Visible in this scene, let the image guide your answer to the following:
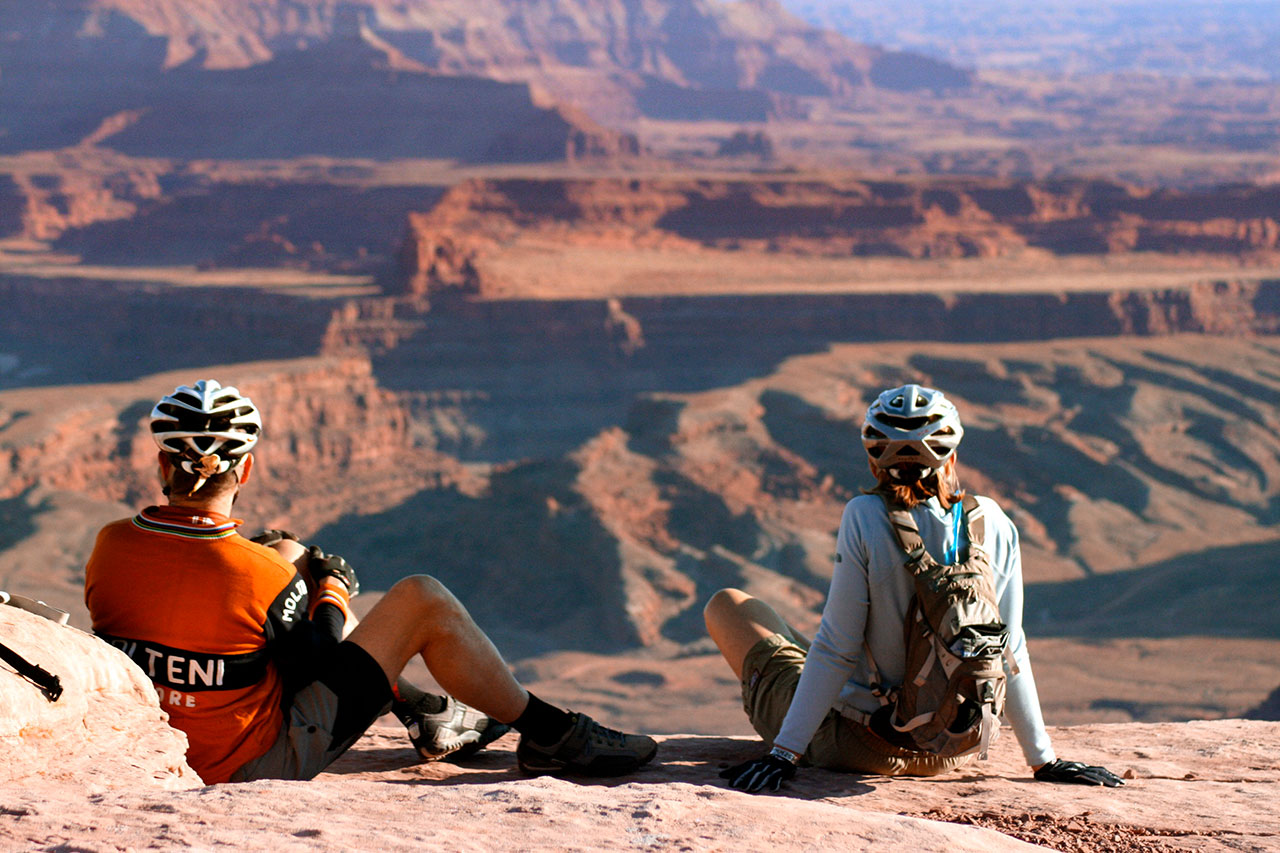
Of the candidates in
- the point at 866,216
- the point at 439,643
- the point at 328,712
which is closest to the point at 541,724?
the point at 439,643

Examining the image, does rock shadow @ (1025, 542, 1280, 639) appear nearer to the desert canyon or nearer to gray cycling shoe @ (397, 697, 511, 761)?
the desert canyon

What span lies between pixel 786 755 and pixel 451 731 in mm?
1648

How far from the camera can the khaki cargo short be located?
596cm

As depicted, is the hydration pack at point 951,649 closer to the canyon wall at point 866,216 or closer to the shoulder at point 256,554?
the shoulder at point 256,554

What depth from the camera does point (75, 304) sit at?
251 ft

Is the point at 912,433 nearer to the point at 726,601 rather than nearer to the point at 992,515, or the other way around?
the point at 992,515

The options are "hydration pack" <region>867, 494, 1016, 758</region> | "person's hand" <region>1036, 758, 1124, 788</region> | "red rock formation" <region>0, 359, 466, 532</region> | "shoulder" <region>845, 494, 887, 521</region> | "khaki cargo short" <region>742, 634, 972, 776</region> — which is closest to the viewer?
"hydration pack" <region>867, 494, 1016, 758</region>

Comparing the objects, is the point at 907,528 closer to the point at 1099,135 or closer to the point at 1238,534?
the point at 1238,534

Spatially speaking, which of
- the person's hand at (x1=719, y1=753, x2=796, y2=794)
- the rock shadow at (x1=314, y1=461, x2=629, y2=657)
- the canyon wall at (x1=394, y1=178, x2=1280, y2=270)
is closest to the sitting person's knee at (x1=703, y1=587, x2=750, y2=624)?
the person's hand at (x1=719, y1=753, x2=796, y2=794)

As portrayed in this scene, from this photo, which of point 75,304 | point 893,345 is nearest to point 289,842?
point 893,345

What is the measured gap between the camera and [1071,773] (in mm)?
6109

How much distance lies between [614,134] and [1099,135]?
81.2 meters

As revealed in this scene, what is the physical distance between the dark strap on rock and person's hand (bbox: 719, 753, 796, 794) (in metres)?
2.70

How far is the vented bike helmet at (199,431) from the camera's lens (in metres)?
5.11
